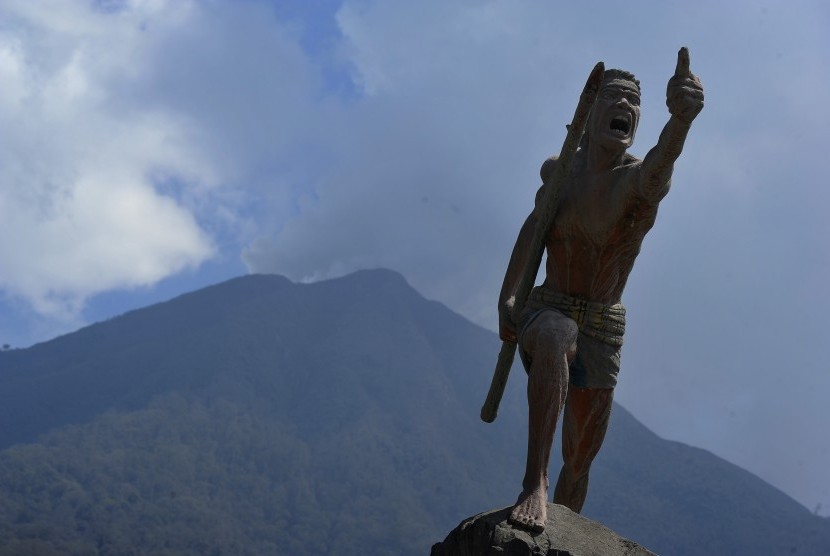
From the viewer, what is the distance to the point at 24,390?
372 feet

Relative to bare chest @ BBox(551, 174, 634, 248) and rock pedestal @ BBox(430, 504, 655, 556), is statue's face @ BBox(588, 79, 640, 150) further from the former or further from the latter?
rock pedestal @ BBox(430, 504, 655, 556)

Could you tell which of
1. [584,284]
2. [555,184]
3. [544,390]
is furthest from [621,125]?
[544,390]

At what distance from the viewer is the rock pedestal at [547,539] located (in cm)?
734

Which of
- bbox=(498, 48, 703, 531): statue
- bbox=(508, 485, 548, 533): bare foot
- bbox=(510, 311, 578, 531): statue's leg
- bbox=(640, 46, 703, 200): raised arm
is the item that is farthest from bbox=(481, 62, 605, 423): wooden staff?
bbox=(508, 485, 548, 533): bare foot

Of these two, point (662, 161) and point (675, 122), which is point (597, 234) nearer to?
point (662, 161)

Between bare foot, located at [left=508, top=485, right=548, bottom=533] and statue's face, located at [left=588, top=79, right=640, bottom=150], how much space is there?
260cm

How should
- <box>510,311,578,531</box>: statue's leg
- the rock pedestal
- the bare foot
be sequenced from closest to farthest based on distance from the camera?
the rock pedestal < the bare foot < <box>510,311,578,531</box>: statue's leg

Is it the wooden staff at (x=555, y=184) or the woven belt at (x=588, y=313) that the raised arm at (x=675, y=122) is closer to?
the wooden staff at (x=555, y=184)

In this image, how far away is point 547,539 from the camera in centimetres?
745

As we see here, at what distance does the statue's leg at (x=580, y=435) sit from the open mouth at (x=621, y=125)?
1923mm

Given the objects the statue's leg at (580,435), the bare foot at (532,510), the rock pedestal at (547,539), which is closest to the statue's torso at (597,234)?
the statue's leg at (580,435)

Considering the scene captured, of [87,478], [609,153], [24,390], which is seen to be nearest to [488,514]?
[609,153]

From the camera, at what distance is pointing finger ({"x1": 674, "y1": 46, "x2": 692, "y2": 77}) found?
7.70 m

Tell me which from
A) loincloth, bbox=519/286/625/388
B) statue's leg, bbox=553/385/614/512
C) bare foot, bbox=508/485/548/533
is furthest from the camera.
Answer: statue's leg, bbox=553/385/614/512
